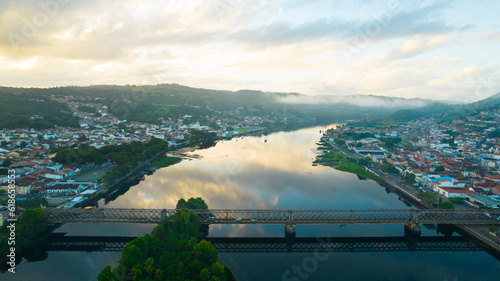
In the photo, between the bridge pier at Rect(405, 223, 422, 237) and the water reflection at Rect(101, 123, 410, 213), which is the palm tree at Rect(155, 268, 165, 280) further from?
the bridge pier at Rect(405, 223, 422, 237)

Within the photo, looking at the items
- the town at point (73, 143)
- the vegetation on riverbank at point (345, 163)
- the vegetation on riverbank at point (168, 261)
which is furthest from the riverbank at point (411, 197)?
the town at point (73, 143)

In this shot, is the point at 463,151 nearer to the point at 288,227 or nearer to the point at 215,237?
the point at 288,227

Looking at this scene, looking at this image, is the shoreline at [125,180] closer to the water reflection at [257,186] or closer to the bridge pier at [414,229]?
the water reflection at [257,186]

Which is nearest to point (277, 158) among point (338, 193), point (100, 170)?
point (338, 193)

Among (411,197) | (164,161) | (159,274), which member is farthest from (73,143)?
(411,197)

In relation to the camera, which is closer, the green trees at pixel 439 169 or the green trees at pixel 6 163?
the green trees at pixel 6 163

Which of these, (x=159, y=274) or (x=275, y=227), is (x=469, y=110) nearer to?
(x=275, y=227)
